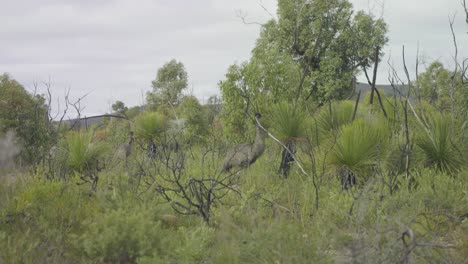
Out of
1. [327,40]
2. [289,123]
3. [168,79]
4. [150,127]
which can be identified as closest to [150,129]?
[150,127]

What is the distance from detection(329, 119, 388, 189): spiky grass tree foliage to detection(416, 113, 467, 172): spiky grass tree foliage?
90 centimetres

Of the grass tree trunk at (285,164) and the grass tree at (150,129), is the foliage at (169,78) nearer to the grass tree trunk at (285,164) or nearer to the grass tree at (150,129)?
the grass tree at (150,129)

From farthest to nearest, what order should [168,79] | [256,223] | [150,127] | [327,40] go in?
1. [168,79]
2. [327,40]
3. [150,127]
4. [256,223]

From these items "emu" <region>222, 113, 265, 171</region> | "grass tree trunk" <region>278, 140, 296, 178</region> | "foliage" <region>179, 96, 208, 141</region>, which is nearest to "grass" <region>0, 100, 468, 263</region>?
"grass tree trunk" <region>278, 140, 296, 178</region>

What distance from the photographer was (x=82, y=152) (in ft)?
29.2

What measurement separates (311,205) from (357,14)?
25817 mm

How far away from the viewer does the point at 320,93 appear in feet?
95.9

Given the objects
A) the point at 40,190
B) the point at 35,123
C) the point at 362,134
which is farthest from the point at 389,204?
the point at 35,123

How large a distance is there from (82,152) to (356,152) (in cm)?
455

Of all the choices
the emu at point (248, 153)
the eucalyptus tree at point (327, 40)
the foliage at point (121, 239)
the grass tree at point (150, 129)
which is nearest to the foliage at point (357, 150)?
the emu at point (248, 153)

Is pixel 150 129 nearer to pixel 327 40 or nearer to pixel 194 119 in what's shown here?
pixel 194 119

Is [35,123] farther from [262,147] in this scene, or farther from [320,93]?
[320,93]

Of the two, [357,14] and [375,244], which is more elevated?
[357,14]

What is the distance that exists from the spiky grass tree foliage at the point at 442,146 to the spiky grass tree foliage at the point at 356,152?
2.94ft
